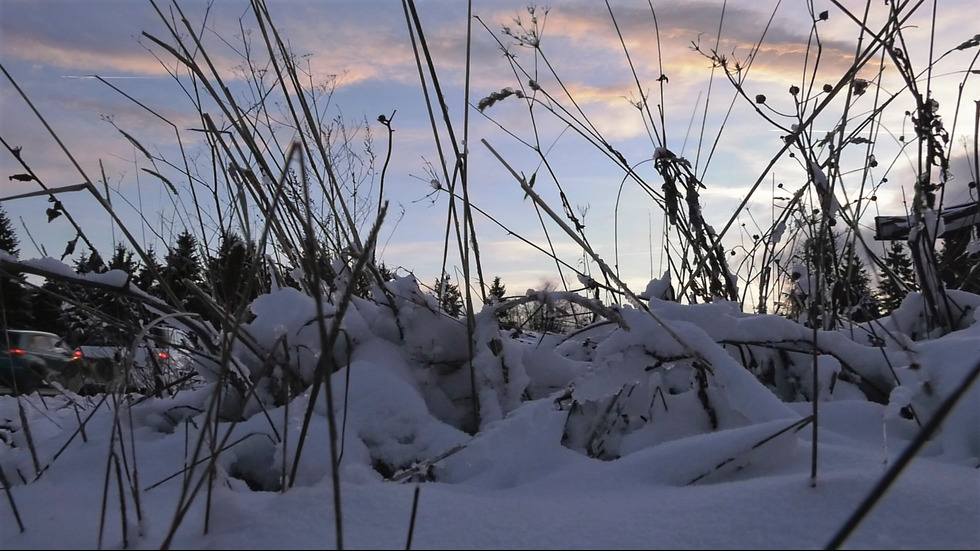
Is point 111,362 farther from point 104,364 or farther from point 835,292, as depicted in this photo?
point 835,292

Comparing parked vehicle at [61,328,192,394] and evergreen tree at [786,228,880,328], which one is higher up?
evergreen tree at [786,228,880,328]

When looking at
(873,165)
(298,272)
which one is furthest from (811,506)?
(873,165)

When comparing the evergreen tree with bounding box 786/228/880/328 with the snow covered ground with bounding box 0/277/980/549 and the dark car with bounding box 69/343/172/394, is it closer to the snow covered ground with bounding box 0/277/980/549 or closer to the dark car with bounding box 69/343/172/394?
the snow covered ground with bounding box 0/277/980/549

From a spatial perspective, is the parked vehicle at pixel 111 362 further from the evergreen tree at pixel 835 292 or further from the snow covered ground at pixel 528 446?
the evergreen tree at pixel 835 292

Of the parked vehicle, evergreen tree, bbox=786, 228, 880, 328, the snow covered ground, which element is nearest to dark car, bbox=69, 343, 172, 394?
the parked vehicle

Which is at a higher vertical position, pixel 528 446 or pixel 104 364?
pixel 104 364

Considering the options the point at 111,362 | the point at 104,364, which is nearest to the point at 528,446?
the point at 111,362

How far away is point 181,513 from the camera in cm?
54

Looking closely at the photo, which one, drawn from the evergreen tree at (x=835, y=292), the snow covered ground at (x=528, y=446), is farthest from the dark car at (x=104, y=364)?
the evergreen tree at (x=835, y=292)

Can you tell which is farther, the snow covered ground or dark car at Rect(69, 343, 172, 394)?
dark car at Rect(69, 343, 172, 394)

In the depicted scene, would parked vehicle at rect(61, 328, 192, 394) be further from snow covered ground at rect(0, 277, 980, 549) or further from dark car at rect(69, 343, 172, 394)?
snow covered ground at rect(0, 277, 980, 549)

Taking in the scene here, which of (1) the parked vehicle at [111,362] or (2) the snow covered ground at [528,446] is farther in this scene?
(1) the parked vehicle at [111,362]

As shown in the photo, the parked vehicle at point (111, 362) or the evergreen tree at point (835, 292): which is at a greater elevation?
the evergreen tree at point (835, 292)

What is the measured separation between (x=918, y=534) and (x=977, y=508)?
9cm
